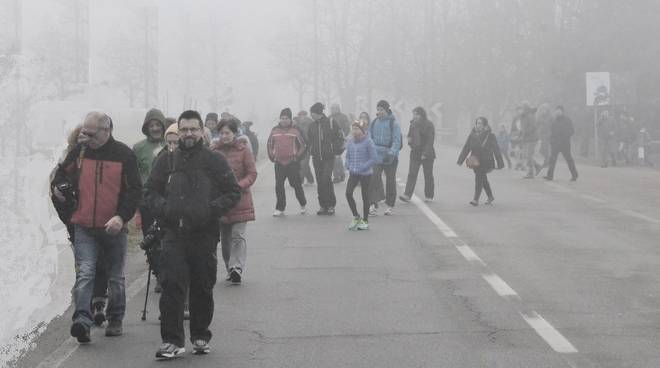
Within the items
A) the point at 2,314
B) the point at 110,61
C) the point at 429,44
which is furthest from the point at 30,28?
the point at 2,314

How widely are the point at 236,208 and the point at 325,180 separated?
7.25m

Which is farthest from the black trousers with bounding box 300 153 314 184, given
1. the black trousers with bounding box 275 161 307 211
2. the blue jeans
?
the blue jeans

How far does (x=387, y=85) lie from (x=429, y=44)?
73.3 ft

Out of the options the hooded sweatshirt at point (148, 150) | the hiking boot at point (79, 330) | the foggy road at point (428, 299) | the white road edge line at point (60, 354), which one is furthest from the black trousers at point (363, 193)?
the hiking boot at point (79, 330)

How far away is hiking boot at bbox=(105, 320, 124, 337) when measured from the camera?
311 inches

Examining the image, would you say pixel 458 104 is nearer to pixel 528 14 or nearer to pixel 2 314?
pixel 528 14

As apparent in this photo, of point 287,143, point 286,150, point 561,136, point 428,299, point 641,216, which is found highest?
point 561,136

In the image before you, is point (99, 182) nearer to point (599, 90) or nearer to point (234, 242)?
point (234, 242)

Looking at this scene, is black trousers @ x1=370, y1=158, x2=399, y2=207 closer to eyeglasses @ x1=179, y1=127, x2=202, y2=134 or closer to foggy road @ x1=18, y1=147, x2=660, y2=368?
foggy road @ x1=18, y1=147, x2=660, y2=368

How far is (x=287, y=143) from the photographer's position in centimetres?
1700

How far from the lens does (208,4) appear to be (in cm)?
11606

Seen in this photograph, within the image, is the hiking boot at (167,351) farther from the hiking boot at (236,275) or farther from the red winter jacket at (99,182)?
the hiking boot at (236,275)

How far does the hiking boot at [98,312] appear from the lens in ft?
26.9

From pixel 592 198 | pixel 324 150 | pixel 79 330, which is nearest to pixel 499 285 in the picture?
pixel 79 330
